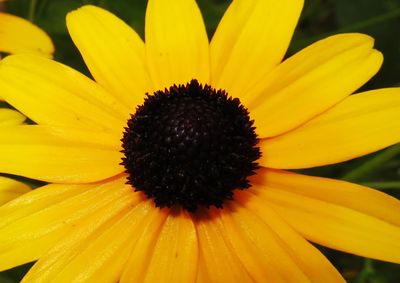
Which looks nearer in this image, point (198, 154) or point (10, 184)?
point (198, 154)

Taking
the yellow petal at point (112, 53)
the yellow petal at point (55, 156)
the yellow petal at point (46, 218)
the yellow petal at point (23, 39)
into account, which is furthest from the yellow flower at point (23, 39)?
the yellow petal at point (46, 218)

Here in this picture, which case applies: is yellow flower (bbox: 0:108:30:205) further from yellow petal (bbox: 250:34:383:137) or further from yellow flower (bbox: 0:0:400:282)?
yellow petal (bbox: 250:34:383:137)

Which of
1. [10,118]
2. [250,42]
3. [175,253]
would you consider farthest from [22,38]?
[175,253]

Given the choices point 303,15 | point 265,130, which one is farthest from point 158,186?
point 303,15

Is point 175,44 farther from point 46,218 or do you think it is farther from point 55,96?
point 46,218

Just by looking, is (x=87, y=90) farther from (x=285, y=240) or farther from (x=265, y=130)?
(x=285, y=240)

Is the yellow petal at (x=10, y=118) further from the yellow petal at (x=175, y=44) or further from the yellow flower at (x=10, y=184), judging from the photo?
the yellow petal at (x=175, y=44)

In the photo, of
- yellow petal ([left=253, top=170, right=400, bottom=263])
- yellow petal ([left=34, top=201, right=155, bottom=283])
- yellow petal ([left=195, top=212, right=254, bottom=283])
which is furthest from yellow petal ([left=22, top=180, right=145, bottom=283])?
yellow petal ([left=253, top=170, right=400, bottom=263])
